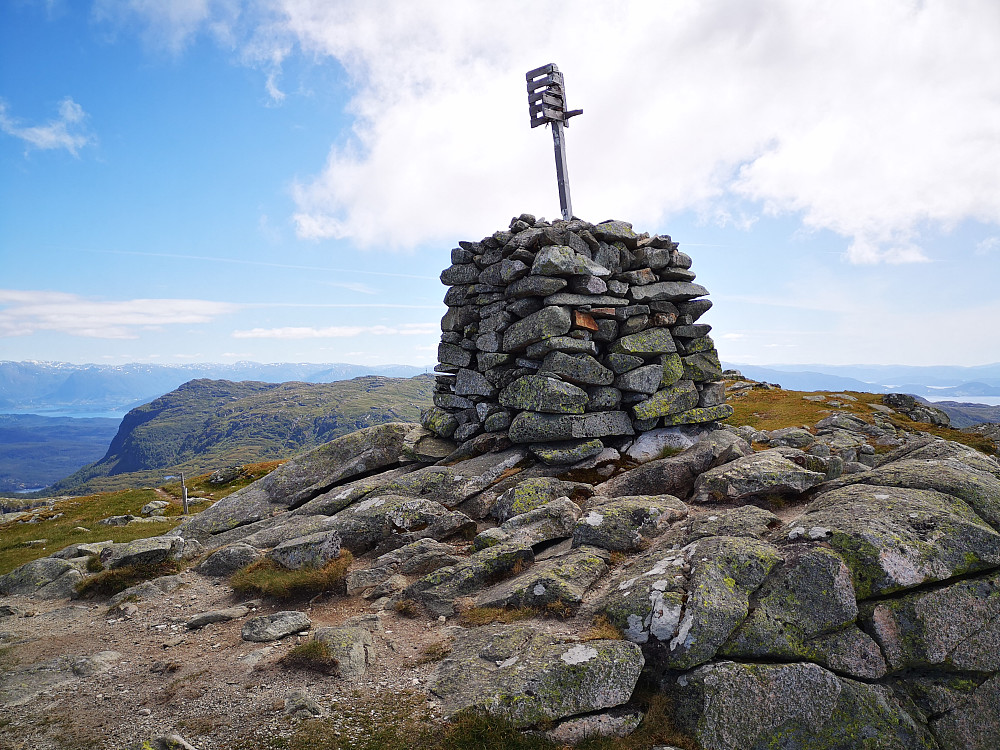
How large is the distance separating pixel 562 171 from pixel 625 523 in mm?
19480

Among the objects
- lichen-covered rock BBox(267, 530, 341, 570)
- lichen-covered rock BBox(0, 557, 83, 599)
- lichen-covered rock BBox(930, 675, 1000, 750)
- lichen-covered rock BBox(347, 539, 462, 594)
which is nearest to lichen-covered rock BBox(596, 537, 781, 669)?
lichen-covered rock BBox(930, 675, 1000, 750)

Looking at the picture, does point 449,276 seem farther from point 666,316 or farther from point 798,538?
point 798,538

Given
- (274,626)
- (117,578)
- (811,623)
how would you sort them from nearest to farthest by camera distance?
1. (811,623)
2. (274,626)
3. (117,578)

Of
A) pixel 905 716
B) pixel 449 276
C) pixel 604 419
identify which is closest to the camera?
pixel 905 716

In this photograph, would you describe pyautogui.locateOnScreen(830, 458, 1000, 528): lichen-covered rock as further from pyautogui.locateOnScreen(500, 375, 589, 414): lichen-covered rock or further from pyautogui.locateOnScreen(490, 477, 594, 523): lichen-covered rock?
pyautogui.locateOnScreen(500, 375, 589, 414): lichen-covered rock

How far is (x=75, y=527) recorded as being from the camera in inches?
1647

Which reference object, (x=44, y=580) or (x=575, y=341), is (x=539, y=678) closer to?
(x=575, y=341)

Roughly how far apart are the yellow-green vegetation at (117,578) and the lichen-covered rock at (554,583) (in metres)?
13.8

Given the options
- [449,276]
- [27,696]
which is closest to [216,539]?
[27,696]

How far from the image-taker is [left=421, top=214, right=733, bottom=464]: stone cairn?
2372 centimetres

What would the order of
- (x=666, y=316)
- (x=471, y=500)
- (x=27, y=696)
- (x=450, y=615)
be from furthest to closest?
(x=666, y=316), (x=471, y=500), (x=450, y=615), (x=27, y=696)

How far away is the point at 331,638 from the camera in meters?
12.4

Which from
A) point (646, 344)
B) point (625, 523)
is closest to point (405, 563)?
point (625, 523)

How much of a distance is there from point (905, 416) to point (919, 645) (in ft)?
170
